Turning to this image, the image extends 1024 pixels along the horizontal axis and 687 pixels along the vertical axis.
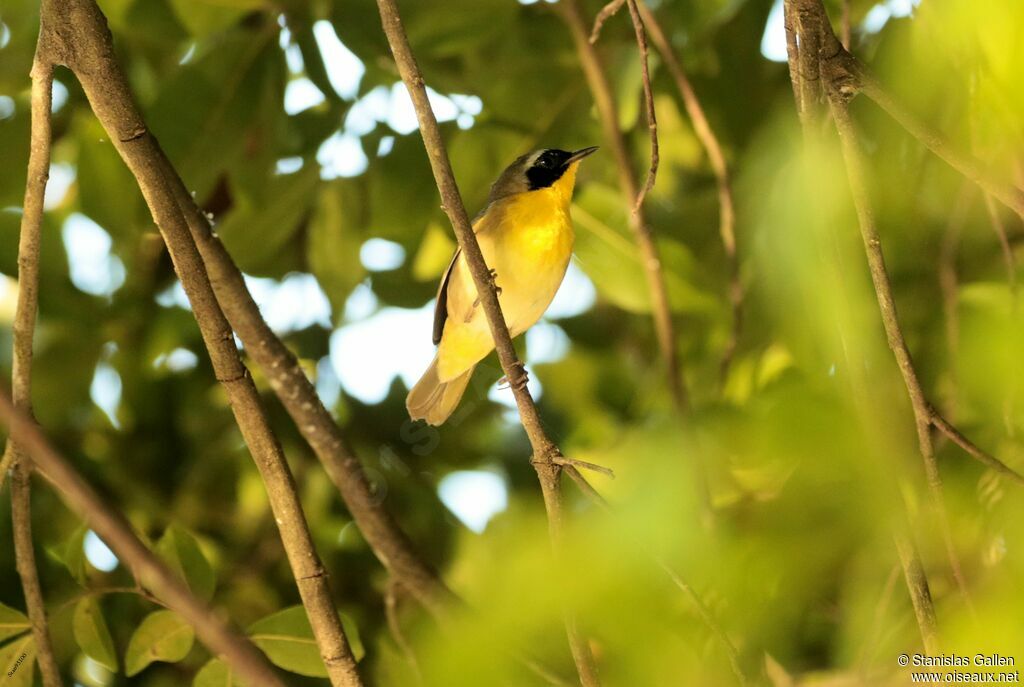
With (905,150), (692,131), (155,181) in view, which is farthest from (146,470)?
(905,150)

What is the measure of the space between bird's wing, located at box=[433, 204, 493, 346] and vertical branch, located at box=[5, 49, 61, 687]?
111 cm

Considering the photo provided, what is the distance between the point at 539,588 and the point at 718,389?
1.85 meters

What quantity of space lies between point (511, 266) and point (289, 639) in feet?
4.10

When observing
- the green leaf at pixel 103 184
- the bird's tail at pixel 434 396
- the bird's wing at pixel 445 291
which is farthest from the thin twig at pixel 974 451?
the green leaf at pixel 103 184

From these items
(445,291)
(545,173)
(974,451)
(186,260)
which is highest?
(545,173)

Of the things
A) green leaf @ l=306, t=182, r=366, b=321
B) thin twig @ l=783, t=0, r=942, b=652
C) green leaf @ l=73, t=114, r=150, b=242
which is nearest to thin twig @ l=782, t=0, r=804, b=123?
thin twig @ l=783, t=0, r=942, b=652

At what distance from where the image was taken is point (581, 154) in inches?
107

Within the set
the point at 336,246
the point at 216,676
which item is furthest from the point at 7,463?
the point at 336,246

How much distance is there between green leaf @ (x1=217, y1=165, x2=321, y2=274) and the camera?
249 centimetres

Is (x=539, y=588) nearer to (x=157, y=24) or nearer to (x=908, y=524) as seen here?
(x=908, y=524)

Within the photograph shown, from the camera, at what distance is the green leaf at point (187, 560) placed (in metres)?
1.82

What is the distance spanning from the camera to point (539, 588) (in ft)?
1.66

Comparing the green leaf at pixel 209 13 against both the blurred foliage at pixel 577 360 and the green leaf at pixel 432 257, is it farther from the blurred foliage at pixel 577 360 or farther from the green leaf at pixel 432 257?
the green leaf at pixel 432 257

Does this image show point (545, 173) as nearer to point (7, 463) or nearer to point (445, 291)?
point (445, 291)
